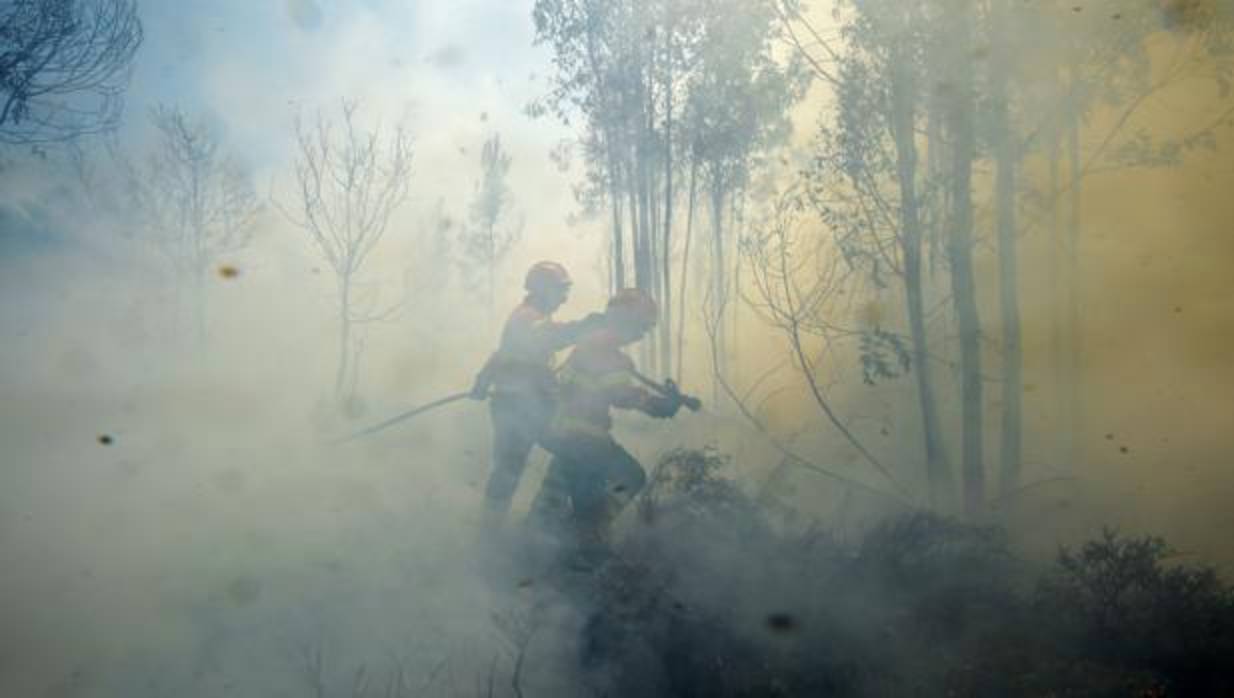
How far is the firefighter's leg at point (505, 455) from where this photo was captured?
18.5ft

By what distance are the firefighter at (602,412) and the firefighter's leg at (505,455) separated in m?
0.53

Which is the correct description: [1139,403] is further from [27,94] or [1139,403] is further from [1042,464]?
[27,94]

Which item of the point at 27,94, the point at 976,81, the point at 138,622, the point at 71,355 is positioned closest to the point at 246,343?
the point at 71,355

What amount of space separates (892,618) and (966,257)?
376 centimetres

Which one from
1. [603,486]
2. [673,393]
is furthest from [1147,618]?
[603,486]

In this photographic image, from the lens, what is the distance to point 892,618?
13.9 feet

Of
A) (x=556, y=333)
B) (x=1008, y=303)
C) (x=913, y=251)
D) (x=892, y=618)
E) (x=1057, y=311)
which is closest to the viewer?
(x=892, y=618)

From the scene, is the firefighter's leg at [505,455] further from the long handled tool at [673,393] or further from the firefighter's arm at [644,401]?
the long handled tool at [673,393]

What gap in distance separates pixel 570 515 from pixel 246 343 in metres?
13.7

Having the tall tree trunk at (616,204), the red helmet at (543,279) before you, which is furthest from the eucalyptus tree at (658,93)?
the red helmet at (543,279)

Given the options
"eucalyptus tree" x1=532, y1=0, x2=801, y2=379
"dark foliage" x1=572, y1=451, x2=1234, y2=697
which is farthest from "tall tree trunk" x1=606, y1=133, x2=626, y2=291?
"dark foliage" x1=572, y1=451, x2=1234, y2=697

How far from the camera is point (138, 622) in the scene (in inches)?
176

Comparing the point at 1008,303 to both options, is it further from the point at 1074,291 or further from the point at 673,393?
the point at 673,393

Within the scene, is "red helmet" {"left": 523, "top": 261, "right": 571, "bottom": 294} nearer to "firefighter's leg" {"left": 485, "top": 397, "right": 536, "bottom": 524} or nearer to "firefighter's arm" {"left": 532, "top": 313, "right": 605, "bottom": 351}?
"firefighter's arm" {"left": 532, "top": 313, "right": 605, "bottom": 351}
